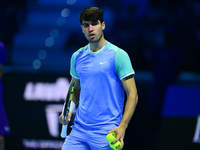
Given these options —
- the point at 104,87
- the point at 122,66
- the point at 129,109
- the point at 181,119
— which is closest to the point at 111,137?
the point at 129,109

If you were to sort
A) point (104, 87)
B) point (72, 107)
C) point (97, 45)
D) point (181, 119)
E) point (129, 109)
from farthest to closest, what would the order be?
point (181, 119) < point (72, 107) < point (97, 45) < point (104, 87) < point (129, 109)

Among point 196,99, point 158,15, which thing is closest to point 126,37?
point 158,15

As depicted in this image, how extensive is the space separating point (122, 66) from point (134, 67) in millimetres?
2624

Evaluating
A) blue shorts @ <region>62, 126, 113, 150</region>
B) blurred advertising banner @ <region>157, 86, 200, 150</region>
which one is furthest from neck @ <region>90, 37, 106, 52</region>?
blurred advertising banner @ <region>157, 86, 200, 150</region>

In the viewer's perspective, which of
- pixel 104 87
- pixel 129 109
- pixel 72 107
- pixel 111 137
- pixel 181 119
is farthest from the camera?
pixel 181 119

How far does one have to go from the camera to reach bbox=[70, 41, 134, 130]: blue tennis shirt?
2.39 meters

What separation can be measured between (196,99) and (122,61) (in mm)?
2889

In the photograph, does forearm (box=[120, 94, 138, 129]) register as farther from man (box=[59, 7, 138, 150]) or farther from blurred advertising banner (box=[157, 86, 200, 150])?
blurred advertising banner (box=[157, 86, 200, 150])

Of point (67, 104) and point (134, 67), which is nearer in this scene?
point (67, 104)

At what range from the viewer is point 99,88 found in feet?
7.88

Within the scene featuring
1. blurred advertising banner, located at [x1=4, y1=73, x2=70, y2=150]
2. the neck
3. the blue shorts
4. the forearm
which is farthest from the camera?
blurred advertising banner, located at [x1=4, y1=73, x2=70, y2=150]

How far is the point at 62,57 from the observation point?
4.97m

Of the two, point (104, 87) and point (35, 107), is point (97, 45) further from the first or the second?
point (35, 107)

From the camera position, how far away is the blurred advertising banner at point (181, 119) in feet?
16.0
